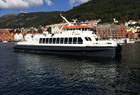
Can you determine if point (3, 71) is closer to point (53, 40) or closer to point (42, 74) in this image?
point (42, 74)

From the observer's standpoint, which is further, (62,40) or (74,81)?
(62,40)

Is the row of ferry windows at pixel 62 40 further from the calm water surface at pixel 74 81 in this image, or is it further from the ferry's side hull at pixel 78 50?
the calm water surface at pixel 74 81

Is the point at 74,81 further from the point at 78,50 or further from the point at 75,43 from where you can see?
→ the point at 75,43

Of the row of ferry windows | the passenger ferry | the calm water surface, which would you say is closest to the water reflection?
the calm water surface

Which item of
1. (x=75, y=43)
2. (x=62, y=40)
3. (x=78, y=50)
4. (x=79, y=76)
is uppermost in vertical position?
(x=62, y=40)

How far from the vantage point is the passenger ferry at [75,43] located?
63.6 m

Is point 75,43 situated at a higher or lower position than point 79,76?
higher

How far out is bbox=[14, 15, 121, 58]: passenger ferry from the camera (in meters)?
63.6

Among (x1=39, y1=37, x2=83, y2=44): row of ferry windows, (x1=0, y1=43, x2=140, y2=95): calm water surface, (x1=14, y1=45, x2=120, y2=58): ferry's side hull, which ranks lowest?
(x1=0, y1=43, x2=140, y2=95): calm water surface

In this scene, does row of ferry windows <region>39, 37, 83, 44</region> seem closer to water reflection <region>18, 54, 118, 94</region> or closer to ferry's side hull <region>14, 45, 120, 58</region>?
ferry's side hull <region>14, 45, 120, 58</region>

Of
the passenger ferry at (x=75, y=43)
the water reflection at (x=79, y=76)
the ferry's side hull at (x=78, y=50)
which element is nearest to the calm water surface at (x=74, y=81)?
the water reflection at (x=79, y=76)

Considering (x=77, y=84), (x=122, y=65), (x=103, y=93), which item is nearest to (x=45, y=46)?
(x=122, y=65)

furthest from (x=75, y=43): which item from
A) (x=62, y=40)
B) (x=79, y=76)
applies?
(x=79, y=76)

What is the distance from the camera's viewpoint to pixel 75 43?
2682 inches
